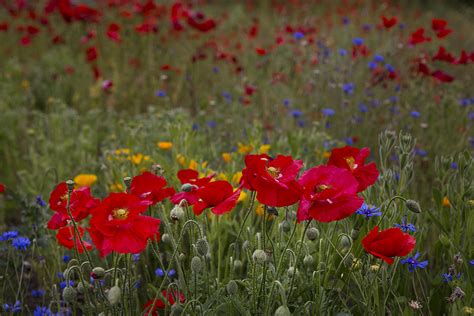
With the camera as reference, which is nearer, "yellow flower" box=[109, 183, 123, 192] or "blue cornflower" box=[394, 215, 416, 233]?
"blue cornflower" box=[394, 215, 416, 233]

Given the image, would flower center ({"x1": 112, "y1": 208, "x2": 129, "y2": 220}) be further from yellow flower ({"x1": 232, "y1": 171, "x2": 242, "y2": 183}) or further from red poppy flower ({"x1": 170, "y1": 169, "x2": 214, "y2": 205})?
→ yellow flower ({"x1": 232, "y1": 171, "x2": 242, "y2": 183})

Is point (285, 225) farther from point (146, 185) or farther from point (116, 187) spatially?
point (116, 187)

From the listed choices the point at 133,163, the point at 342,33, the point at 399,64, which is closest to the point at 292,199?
the point at 133,163

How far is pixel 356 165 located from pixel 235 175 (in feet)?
2.82

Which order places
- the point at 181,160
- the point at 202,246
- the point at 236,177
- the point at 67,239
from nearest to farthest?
the point at 202,246
the point at 67,239
the point at 236,177
the point at 181,160

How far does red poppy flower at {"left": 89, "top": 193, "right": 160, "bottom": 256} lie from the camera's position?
1.22m

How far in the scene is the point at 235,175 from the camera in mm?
2271

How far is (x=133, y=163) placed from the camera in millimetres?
2627

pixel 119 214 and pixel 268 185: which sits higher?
pixel 268 185

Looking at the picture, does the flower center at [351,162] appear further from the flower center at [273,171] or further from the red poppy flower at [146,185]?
the red poppy flower at [146,185]

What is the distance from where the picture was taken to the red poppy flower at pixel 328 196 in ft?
4.14

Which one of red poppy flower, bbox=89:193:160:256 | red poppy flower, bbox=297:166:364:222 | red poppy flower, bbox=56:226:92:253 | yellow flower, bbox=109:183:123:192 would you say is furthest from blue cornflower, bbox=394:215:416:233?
yellow flower, bbox=109:183:123:192

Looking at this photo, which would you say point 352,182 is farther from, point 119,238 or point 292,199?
point 119,238

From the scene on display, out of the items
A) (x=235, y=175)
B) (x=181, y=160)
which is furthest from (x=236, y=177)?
(x=181, y=160)
